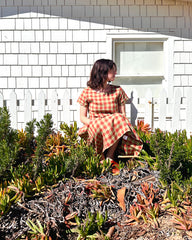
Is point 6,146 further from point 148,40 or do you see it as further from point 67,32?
point 148,40

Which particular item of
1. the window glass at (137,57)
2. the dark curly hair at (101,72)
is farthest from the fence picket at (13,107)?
the window glass at (137,57)

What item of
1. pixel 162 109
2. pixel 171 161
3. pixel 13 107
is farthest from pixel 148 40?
pixel 171 161

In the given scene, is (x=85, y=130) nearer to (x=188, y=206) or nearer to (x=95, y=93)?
(x=95, y=93)

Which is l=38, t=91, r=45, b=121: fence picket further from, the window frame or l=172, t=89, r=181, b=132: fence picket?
the window frame

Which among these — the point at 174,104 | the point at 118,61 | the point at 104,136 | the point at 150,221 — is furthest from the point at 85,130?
the point at 118,61

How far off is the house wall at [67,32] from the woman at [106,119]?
255 centimetres

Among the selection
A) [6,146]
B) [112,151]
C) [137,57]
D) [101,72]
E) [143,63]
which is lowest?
[112,151]

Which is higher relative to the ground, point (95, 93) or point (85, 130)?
point (95, 93)

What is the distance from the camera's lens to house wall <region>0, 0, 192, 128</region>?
583 cm

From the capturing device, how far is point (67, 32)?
19.3 ft

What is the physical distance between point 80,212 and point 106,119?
43.2 inches

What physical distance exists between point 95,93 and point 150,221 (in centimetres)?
170

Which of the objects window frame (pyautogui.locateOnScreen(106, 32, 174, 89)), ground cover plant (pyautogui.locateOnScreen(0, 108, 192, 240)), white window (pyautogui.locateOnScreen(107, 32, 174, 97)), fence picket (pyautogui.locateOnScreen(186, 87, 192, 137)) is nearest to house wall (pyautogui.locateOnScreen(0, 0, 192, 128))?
window frame (pyautogui.locateOnScreen(106, 32, 174, 89))

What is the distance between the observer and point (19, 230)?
2039 millimetres
